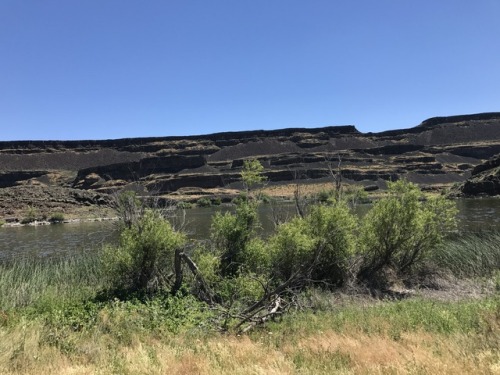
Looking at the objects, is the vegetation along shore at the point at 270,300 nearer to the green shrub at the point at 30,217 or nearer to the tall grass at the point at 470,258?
the tall grass at the point at 470,258

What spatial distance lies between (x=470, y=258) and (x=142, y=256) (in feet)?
49.4

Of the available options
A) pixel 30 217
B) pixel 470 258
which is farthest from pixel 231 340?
pixel 30 217

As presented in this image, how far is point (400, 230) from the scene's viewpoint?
16922 millimetres

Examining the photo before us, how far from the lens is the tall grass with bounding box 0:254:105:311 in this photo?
12.9m

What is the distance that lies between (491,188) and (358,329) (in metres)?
96.9

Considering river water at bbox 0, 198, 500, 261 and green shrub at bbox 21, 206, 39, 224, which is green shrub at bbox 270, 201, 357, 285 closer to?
river water at bbox 0, 198, 500, 261

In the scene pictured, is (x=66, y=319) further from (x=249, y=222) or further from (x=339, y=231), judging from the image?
(x=339, y=231)

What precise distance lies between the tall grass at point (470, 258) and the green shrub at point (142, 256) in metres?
12.7

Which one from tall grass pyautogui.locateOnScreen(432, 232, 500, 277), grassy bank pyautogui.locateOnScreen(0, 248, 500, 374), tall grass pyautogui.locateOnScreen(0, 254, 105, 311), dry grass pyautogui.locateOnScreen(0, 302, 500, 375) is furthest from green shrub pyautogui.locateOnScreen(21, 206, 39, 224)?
dry grass pyautogui.locateOnScreen(0, 302, 500, 375)

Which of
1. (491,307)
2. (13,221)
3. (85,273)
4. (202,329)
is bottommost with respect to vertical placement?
(13,221)

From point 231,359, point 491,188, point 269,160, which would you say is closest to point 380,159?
point 269,160

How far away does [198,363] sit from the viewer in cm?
660

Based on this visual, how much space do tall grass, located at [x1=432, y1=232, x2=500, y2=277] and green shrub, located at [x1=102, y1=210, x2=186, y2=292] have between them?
12.7 m

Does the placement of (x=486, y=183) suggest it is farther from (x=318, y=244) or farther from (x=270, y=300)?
(x=270, y=300)
